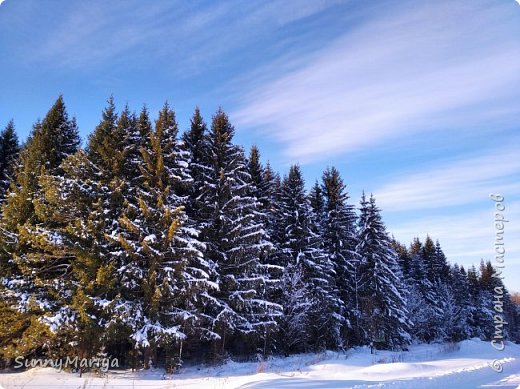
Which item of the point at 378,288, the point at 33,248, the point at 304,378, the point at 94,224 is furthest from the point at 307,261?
the point at 33,248

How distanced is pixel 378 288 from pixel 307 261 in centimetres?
965

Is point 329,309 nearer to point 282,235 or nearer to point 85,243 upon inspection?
point 282,235

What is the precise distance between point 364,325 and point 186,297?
64.6 ft

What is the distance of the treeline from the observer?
16781 millimetres

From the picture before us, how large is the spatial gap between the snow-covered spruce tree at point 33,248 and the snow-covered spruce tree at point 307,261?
539 inches

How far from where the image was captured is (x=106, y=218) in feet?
60.1

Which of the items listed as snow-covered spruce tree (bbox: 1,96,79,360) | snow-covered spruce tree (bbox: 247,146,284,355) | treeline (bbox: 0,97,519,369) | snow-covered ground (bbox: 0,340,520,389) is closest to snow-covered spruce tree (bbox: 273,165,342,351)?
treeline (bbox: 0,97,519,369)

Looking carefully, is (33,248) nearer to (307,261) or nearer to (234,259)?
(234,259)

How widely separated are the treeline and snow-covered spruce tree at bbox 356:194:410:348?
3.62 meters

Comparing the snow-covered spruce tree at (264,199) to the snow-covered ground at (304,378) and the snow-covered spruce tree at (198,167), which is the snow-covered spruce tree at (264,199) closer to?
the snow-covered spruce tree at (198,167)

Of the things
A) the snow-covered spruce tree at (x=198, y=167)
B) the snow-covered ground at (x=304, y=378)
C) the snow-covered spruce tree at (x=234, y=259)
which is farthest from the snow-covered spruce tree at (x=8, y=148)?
the snow-covered ground at (x=304, y=378)

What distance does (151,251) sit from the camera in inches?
691

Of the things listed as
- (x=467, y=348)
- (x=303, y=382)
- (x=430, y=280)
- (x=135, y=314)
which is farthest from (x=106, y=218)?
(x=430, y=280)

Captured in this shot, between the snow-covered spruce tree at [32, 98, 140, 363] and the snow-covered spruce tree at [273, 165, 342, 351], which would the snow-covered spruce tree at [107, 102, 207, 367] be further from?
the snow-covered spruce tree at [273, 165, 342, 351]
